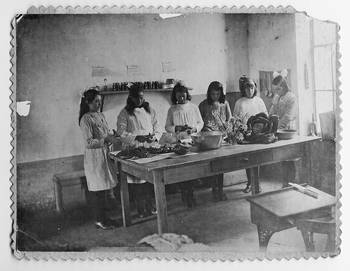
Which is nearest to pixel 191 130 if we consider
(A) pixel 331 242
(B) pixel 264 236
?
(B) pixel 264 236

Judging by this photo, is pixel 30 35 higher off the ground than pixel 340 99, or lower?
higher

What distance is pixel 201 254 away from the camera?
2.32 metres

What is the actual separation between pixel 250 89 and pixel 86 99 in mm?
981

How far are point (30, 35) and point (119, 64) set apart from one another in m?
0.55

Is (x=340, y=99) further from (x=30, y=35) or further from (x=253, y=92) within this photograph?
(x=30, y=35)

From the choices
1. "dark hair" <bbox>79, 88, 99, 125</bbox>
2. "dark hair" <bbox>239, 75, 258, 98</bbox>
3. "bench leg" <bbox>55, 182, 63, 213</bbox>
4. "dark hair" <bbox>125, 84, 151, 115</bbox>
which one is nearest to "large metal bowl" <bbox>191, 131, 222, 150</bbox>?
"dark hair" <bbox>239, 75, 258, 98</bbox>

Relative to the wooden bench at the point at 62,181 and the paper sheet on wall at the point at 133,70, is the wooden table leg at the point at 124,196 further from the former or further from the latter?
the paper sheet on wall at the point at 133,70

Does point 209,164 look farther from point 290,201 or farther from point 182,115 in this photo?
point 290,201

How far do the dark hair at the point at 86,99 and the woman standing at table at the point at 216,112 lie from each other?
638 millimetres

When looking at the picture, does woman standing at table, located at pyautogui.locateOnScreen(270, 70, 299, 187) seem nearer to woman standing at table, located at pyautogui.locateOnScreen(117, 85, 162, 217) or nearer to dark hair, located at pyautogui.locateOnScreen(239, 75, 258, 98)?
dark hair, located at pyautogui.locateOnScreen(239, 75, 258, 98)

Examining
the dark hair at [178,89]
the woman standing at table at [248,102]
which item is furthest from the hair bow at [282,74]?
the dark hair at [178,89]

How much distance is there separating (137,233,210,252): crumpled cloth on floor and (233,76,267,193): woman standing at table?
0.45 meters

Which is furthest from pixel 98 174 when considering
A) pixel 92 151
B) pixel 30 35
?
pixel 30 35

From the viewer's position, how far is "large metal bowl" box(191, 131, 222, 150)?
240 cm
